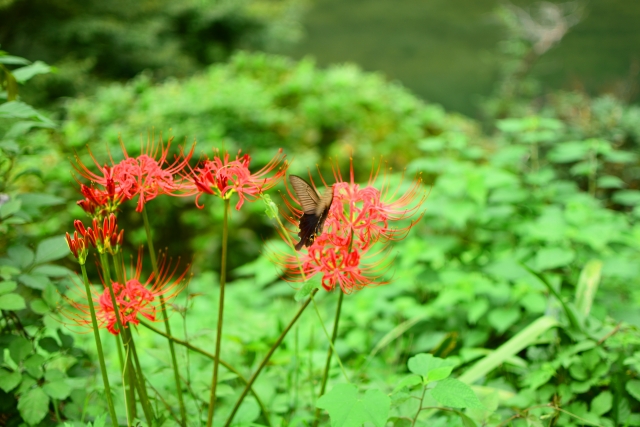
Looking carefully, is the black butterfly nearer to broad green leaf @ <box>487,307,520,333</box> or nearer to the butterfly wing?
the butterfly wing

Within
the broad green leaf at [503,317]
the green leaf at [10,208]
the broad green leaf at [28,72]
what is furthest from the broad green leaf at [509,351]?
the broad green leaf at [28,72]

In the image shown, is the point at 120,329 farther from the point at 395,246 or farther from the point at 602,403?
the point at 395,246

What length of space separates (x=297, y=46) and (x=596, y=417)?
1360 centimetres

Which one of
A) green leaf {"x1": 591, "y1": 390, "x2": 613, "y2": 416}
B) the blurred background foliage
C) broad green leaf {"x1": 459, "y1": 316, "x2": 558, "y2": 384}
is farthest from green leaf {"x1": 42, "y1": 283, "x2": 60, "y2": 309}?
green leaf {"x1": 591, "y1": 390, "x2": 613, "y2": 416}

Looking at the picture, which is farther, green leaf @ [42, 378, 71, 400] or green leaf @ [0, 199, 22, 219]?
green leaf @ [0, 199, 22, 219]

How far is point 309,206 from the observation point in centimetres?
82

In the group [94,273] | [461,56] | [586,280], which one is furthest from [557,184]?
[461,56]

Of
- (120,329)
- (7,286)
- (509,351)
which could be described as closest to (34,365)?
(7,286)

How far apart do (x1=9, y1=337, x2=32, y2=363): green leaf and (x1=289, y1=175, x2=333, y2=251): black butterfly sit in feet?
2.09

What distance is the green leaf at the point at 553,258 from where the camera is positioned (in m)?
1.70

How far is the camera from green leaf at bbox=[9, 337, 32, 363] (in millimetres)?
1023

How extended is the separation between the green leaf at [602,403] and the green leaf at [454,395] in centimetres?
57

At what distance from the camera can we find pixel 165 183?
86 cm

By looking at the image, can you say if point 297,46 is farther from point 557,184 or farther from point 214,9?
point 557,184
